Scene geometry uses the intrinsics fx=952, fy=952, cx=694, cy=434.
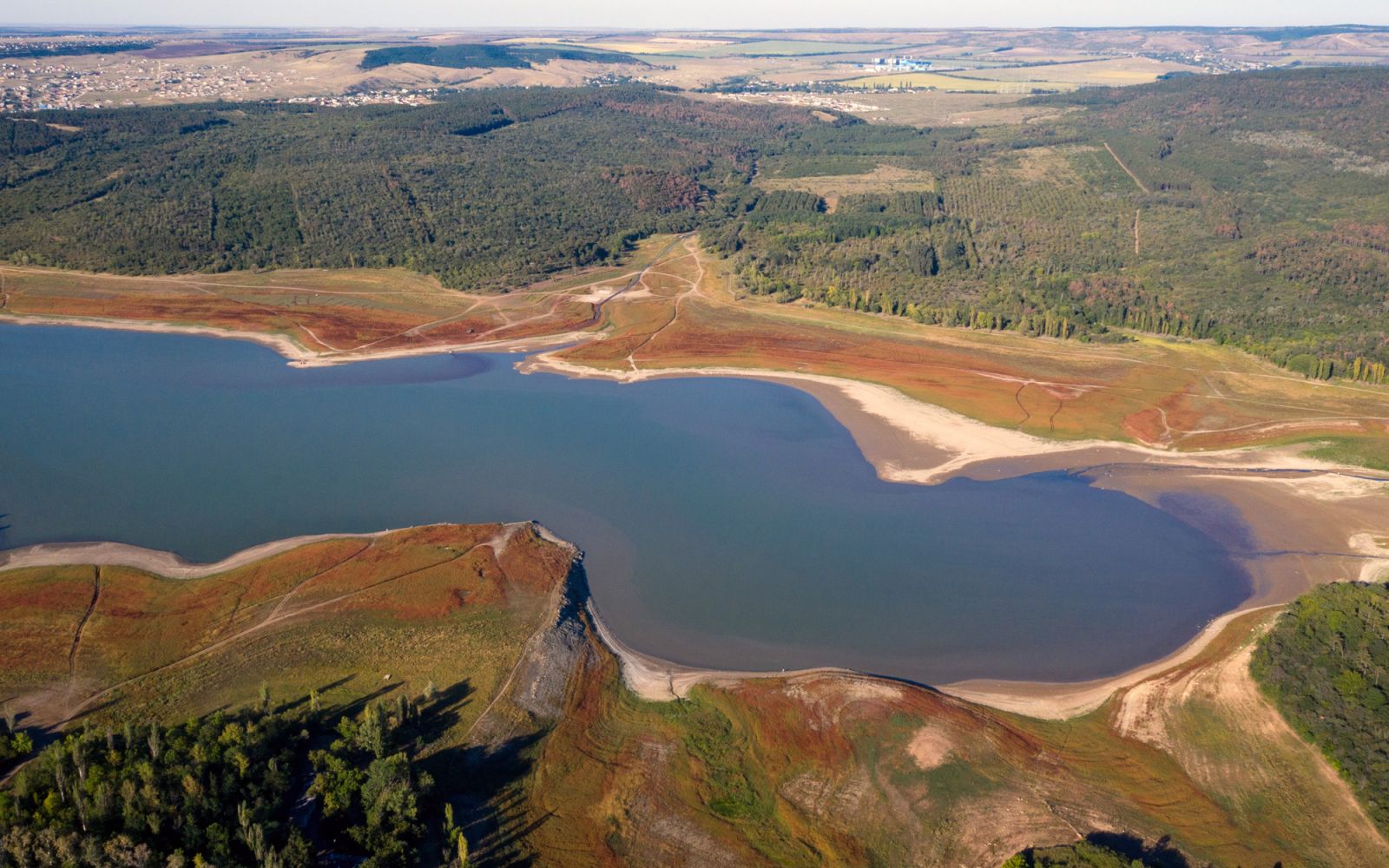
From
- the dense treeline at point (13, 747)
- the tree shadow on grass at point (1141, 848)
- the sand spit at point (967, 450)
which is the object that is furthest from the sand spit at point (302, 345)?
the tree shadow on grass at point (1141, 848)

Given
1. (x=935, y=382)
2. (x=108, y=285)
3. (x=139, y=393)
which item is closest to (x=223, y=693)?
(x=139, y=393)

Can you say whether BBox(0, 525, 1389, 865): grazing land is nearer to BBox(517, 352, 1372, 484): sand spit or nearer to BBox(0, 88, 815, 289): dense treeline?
BBox(517, 352, 1372, 484): sand spit

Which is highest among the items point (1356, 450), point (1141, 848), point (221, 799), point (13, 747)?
point (1356, 450)

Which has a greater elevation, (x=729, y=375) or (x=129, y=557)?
(x=729, y=375)

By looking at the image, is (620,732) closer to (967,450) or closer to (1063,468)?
(967,450)

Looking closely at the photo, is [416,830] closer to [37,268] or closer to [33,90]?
[37,268]

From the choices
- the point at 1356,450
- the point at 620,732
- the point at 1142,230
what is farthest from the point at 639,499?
the point at 1142,230

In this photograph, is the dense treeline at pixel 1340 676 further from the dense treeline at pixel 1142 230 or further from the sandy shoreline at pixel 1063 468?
the dense treeline at pixel 1142 230
